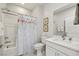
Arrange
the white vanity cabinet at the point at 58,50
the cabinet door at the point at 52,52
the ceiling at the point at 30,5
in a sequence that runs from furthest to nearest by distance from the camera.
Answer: the ceiling at the point at 30,5 → the cabinet door at the point at 52,52 → the white vanity cabinet at the point at 58,50

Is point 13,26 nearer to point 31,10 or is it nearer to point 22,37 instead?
point 22,37

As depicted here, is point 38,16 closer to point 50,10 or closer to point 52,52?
point 50,10

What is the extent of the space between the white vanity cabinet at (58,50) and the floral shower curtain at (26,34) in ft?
1.04

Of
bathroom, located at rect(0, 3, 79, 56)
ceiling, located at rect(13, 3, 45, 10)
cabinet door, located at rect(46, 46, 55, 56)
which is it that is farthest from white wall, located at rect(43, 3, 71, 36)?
cabinet door, located at rect(46, 46, 55, 56)

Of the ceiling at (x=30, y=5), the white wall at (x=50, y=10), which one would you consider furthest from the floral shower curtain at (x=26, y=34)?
the white wall at (x=50, y=10)

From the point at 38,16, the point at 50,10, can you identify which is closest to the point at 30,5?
the point at 38,16

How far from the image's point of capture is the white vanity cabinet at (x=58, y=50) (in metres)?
1.13

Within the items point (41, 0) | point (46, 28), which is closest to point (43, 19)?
point (46, 28)

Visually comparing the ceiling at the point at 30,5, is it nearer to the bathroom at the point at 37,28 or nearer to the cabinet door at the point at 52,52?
the bathroom at the point at 37,28

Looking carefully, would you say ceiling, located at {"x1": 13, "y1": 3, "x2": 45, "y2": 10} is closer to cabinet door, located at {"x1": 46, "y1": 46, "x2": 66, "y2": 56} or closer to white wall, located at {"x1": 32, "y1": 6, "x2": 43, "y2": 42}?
white wall, located at {"x1": 32, "y1": 6, "x2": 43, "y2": 42}

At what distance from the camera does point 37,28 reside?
1.52m

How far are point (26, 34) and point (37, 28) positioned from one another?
248mm

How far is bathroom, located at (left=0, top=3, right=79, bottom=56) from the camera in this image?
1379mm

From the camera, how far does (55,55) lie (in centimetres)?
131
